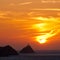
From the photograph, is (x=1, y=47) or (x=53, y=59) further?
(x=1, y=47)

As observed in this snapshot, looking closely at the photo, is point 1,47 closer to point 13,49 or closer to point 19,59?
point 13,49

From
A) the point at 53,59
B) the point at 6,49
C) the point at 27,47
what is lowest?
the point at 53,59

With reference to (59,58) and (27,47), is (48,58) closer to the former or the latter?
(59,58)

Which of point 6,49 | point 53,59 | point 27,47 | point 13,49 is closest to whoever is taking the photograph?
point 53,59

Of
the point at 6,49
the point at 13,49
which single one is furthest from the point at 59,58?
the point at 13,49

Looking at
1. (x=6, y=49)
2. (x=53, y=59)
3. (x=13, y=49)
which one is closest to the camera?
(x=53, y=59)

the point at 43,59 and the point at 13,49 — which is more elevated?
the point at 13,49

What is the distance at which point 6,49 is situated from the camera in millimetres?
90188

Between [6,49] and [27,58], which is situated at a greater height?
[6,49]

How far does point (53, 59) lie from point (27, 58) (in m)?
4.25

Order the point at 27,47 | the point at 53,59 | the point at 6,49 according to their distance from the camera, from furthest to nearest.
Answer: the point at 27,47
the point at 6,49
the point at 53,59

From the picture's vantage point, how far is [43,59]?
5691 cm

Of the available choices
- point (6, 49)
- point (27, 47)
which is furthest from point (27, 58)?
point (27, 47)

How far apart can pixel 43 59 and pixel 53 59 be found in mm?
1610
